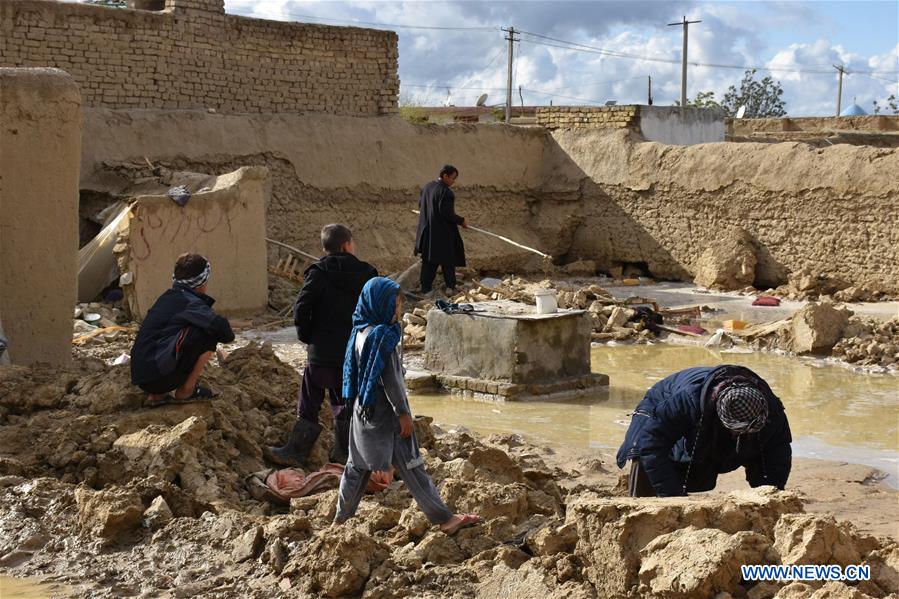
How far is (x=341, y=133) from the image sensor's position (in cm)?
1617

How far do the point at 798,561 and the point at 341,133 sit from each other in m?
13.1

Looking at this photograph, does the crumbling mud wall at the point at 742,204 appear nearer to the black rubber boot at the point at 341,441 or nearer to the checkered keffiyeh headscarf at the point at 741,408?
the black rubber boot at the point at 341,441

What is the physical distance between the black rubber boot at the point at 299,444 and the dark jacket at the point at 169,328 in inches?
24.1

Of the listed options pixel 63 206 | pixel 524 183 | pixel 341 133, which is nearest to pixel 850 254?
pixel 524 183

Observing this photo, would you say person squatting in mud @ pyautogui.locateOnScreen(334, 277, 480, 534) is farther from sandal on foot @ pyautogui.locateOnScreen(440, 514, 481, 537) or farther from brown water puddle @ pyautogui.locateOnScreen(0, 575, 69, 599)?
brown water puddle @ pyautogui.locateOnScreen(0, 575, 69, 599)

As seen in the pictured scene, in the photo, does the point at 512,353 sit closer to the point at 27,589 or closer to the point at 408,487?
the point at 408,487

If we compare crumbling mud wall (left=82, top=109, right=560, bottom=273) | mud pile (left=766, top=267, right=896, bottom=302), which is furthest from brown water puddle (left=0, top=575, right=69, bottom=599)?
mud pile (left=766, top=267, right=896, bottom=302)

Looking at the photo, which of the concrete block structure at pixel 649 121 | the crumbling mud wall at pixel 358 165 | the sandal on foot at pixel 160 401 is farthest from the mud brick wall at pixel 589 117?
the sandal on foot at pixel 160 401

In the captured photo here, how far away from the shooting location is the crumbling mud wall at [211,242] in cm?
1155

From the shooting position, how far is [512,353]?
9.37m

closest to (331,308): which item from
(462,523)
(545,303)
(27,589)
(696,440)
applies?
(462,523)

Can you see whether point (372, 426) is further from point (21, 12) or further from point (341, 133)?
point (341, 133)

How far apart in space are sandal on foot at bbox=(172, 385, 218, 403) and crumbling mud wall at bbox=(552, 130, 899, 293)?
10709 millimetres

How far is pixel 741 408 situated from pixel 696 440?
0.32m
